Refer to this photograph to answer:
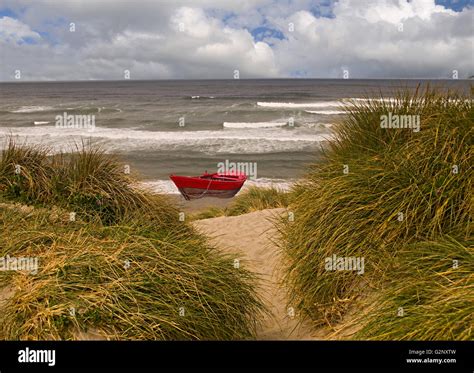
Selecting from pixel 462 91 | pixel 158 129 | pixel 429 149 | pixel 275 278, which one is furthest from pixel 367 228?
pixel 158 129

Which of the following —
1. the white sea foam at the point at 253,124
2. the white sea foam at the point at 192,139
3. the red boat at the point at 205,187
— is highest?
the white sea foam at the point at 253,124

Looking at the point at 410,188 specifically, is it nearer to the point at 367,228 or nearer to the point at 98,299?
the point at 367,228

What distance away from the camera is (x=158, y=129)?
37219 mm
